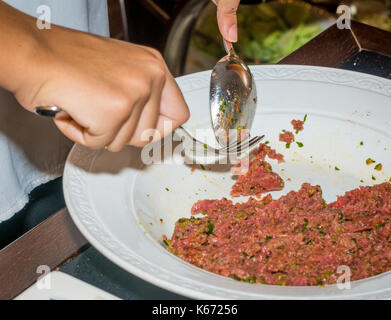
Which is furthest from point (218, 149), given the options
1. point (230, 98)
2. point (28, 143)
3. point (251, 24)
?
point (251, 24)

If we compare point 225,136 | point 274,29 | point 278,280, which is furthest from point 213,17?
point 278,280

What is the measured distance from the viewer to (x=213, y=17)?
2559mm

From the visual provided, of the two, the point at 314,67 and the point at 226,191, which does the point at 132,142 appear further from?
the point at 314,67

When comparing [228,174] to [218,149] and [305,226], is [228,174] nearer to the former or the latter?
[218,149]

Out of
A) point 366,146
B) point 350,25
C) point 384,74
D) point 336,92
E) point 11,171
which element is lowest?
point 11,171

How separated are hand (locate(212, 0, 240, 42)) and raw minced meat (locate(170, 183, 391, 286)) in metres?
0.42

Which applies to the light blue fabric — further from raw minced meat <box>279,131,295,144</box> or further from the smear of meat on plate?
raw minced meat <box>279,131,295,144</box>

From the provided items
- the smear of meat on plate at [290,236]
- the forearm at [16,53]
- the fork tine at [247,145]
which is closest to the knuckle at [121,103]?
the forearm at [16,53]

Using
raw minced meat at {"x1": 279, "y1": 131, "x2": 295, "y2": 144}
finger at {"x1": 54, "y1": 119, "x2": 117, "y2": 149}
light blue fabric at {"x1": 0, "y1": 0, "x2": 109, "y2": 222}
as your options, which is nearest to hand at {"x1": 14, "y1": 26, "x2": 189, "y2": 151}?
finger at {"x1": 54, "y1": 119, "x2": 117, "y2": 149}

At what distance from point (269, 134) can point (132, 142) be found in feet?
1.73

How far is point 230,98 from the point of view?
4.36ft

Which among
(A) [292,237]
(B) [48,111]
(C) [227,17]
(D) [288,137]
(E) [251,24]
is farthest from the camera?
(E) [251,24]

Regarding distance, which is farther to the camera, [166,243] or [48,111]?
[166,243]

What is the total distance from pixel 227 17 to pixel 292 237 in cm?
57
